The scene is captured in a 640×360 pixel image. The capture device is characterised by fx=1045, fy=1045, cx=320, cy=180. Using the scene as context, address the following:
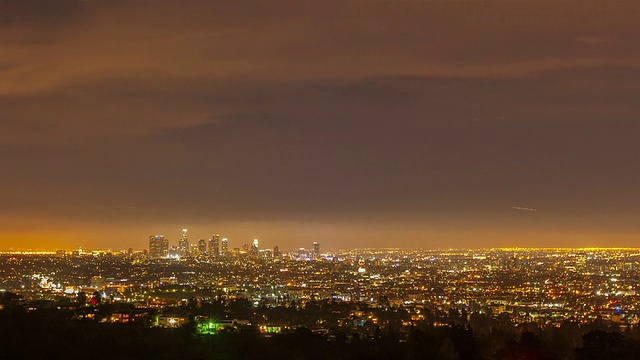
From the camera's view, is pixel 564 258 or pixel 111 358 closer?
pixel 111 358

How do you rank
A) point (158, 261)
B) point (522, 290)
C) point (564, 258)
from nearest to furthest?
point (522, 290) < point (564, 258) < point (158, 261)

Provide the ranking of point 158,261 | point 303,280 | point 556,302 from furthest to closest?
point 158,261, point 303,280, point 556,302

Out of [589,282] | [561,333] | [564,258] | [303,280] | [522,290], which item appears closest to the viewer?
[561,333]

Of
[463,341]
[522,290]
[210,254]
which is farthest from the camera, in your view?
[210,254]

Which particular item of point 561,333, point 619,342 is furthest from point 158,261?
point 619,342

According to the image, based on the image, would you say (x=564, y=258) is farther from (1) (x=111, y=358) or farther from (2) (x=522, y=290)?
(1) (x=111, y=358)

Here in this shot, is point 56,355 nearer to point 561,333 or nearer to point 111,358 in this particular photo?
point 111,358

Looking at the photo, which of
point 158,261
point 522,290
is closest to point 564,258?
point 522,290

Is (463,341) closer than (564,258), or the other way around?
(463,341)
